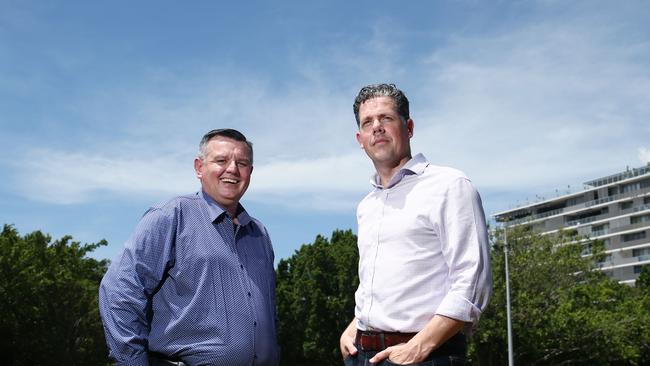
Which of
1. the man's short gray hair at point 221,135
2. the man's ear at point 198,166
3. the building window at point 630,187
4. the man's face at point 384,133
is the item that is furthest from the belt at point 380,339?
the building window at point 630,187

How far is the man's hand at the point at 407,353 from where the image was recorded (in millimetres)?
3473

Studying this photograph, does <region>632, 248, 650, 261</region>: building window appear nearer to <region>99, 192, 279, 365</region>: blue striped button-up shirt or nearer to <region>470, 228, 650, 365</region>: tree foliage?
<region>470, 228, 650, 365</region>: tree foliage

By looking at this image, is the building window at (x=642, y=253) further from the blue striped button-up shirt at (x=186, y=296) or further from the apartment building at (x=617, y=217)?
the blue striped button-up shirt at (x=186, y=296)

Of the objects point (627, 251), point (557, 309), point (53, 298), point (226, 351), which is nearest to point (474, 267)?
point (226, 351)

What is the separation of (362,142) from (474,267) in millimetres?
978

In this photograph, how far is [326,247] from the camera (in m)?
41.4

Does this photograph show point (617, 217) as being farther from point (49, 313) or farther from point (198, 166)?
point (198, 166)

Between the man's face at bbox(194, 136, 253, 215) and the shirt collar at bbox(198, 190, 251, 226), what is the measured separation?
32 mm

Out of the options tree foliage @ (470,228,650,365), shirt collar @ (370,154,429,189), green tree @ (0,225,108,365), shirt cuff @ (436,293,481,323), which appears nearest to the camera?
shirt cuff @ (436,293,481,323)

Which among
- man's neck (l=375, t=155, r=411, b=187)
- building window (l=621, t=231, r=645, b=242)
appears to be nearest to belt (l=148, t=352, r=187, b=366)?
man's neck (l=375, t=155, r=411, b=187)

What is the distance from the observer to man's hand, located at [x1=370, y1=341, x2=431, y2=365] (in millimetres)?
3473

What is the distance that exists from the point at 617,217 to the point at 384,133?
349ft

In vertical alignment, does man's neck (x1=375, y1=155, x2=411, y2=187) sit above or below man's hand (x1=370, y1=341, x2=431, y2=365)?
above

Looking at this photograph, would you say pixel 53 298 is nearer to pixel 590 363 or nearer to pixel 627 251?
pixel 590 363
